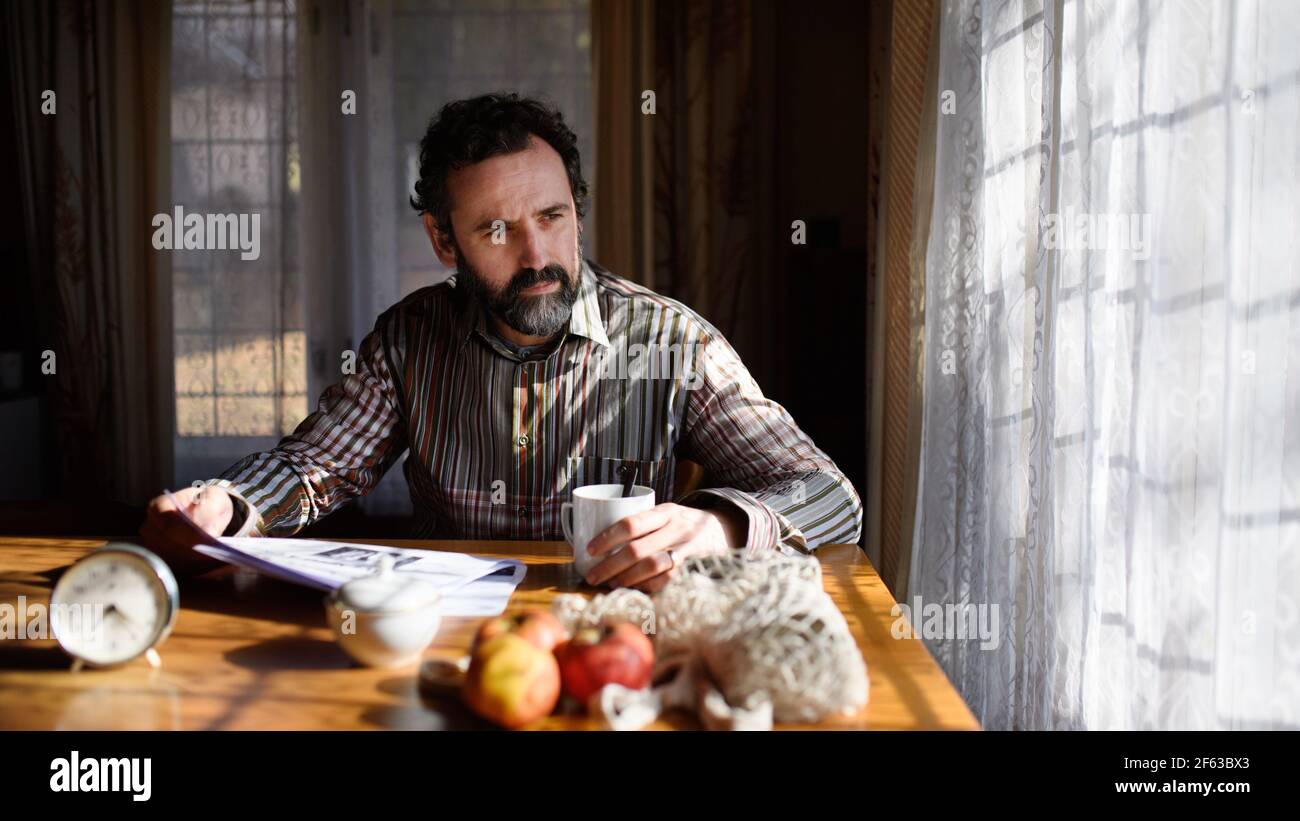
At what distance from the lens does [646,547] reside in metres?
1.19

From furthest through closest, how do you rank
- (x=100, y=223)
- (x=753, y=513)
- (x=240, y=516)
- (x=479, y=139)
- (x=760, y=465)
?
(x=100, y=223), (x=479, y=139), (x=760, y=465), (x=240, y=516), (x=753, y=513)

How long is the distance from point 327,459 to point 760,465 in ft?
2.38

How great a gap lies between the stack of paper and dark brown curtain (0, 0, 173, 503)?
3402mm

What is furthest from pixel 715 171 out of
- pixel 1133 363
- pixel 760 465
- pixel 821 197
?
pixel 1133 363

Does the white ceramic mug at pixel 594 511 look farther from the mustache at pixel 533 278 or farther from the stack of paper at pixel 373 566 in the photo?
the mustache at pixel 533 278

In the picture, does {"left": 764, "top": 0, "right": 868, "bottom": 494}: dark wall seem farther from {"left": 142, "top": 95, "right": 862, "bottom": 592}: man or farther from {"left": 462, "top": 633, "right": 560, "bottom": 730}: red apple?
{"left": 462, "top": 633, "right": 560, "bottom": 730}: red apple

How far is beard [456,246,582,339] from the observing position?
179 cm

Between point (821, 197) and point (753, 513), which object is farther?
point (821, 197)

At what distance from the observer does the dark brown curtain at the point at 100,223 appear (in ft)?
13.8

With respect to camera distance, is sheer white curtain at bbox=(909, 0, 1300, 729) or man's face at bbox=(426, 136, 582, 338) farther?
man's face at bbox=(426, 136, 582, 338)

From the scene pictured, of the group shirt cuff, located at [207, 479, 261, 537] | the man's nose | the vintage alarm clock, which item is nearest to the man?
the man's nose

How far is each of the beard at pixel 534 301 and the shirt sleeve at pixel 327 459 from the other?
0.24 meters

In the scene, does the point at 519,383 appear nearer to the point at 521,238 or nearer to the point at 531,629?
the point at 521,238

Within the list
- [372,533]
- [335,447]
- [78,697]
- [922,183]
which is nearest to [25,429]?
[372,533]
